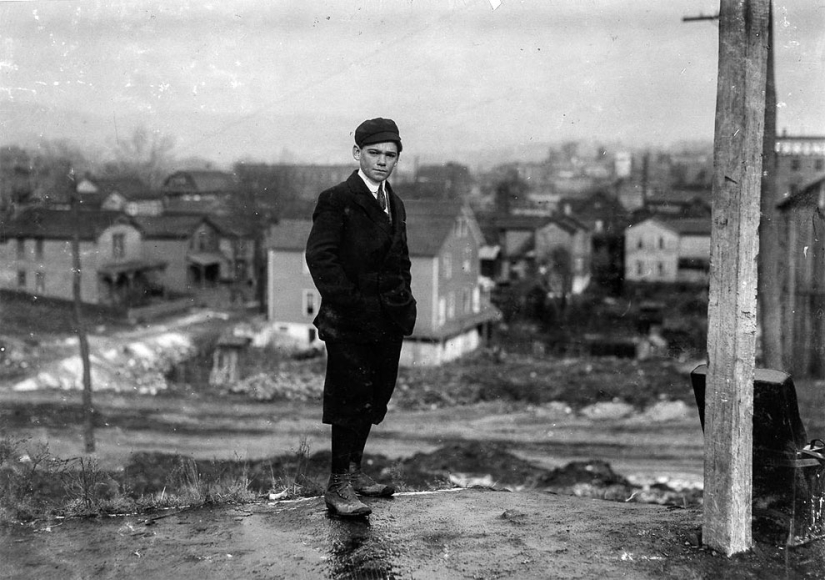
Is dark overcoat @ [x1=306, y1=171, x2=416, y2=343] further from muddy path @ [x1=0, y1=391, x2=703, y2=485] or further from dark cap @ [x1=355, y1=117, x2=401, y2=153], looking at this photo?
muddy path @ [x1=0, y1=391, x2=703, y2=485]

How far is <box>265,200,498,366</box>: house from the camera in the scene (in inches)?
946

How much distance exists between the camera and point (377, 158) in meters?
3.71

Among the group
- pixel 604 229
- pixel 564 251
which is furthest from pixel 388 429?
pixel 604 229

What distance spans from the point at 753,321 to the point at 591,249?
34.0 m

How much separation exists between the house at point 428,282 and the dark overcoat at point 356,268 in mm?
16900

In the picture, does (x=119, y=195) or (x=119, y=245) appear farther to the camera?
(x=119, y=245)

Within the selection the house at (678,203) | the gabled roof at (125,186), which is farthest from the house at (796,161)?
the house at (678,203)

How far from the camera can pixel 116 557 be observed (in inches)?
130

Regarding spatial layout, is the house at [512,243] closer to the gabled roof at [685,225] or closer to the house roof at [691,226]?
the gabled roof at [685,225]

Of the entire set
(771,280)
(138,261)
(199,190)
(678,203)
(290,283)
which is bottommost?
(290,283)

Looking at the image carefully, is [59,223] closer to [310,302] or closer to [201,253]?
[201,253]

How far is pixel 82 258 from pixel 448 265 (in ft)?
35.6

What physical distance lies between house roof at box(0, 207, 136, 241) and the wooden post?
37.2 feet

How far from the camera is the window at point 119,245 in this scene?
66.6 ft
